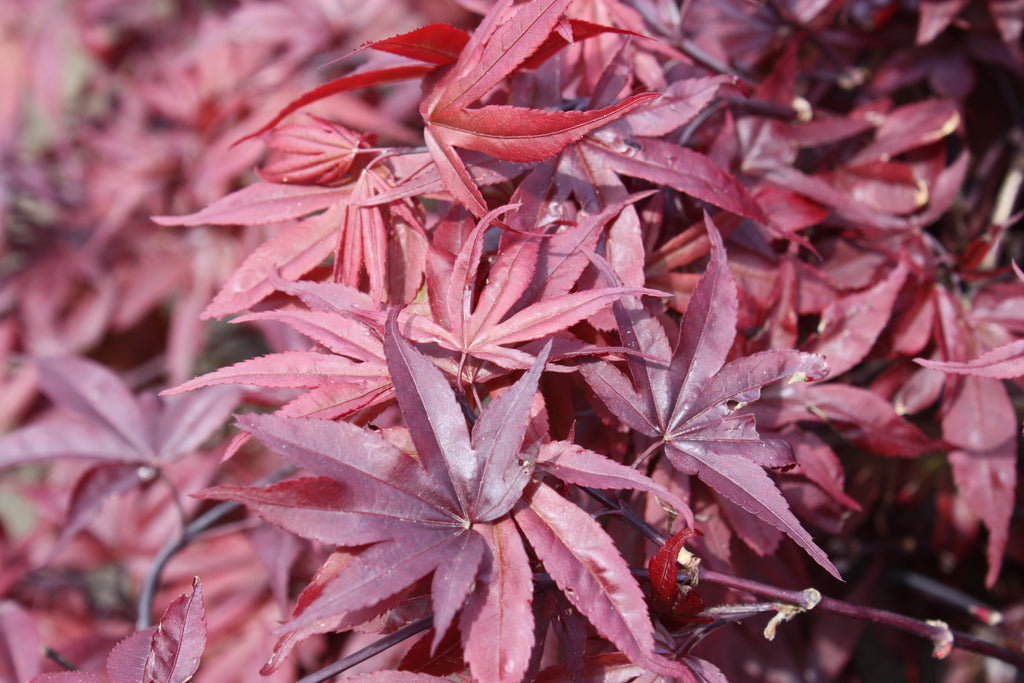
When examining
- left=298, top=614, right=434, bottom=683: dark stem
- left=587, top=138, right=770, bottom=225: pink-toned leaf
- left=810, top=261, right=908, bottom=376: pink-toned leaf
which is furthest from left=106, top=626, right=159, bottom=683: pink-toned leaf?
left=810, top=261, right=908, bottom=376: pink-toned leaf

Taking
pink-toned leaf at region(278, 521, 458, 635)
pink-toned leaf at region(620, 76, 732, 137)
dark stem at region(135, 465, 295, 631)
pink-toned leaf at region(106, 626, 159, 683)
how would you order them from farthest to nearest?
1. dark stem at region(135, 465, 295, 631)
2. pink-toned leaf at region(620, 76, 732, 137)
3. pink-toned leaf at region(106, 626, 159, 683)
4. pink-toned leaf at region(278, 521, 458, 635)

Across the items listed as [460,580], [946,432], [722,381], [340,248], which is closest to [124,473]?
[340,248]

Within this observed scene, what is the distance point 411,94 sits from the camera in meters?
1.38

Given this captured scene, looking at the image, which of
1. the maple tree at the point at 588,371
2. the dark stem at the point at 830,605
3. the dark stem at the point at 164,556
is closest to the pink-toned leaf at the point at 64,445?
the maple tree at the point at 588,371

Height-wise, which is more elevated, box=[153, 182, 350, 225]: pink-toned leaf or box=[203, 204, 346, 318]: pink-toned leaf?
box=[153, 182, 350, 225]: pink-toned leaf

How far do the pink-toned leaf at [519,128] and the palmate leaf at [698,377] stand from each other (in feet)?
0.46

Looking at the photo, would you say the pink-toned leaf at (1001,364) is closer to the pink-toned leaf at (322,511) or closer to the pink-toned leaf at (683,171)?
the pink-toned leaf at (683,171)

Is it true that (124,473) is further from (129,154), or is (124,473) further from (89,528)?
(129,154)

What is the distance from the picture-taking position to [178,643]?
0.56m

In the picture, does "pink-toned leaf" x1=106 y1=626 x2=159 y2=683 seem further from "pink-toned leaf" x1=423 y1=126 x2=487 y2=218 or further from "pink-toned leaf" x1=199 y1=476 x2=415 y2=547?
"pink-toned leaf" x1=423 y1=126 x2=487 y2=218

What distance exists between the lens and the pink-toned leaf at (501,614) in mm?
478

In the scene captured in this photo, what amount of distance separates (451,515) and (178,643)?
0.25 m

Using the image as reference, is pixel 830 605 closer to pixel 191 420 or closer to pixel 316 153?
pixel 316 153

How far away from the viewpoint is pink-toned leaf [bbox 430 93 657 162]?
55cm
